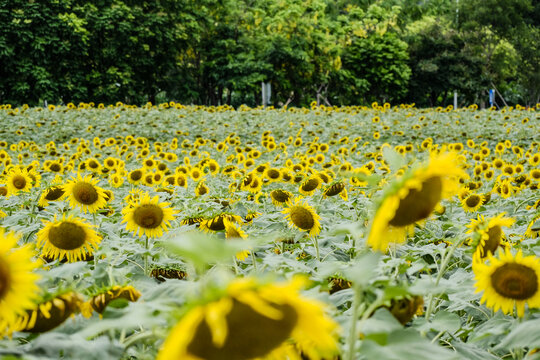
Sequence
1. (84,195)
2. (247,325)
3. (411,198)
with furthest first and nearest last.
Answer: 1. (84,195)
2. (411,198)
3. (247,325)

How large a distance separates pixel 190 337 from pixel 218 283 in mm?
77

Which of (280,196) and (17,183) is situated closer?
(280,196)

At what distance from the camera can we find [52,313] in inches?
36.1

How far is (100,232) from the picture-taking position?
87.4 inches

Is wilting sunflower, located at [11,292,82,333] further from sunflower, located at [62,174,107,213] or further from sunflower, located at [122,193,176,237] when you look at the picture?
sunflower, located at [62,174,107,213]

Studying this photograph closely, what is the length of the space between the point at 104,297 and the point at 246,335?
1.67ft

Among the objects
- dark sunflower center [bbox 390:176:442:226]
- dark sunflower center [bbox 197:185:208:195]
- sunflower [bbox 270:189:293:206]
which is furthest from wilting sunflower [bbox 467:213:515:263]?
dark sunflower center [bbox 197:185:208:195]

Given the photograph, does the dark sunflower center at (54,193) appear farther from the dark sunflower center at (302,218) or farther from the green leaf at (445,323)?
the green leaf at (445,323)

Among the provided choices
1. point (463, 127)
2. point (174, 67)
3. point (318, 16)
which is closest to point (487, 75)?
point (318, 16)

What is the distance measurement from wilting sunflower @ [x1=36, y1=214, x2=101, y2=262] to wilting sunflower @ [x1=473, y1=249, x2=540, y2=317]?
1.16 metres

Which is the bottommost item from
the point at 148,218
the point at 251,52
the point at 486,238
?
the point at 148,218

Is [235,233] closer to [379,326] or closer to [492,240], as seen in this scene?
[492,240]

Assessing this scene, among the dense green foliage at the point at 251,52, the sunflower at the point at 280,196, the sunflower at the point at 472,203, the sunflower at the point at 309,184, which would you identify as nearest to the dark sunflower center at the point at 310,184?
the sunflower at the point at 309,184

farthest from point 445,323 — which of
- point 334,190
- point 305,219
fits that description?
point 334,190
